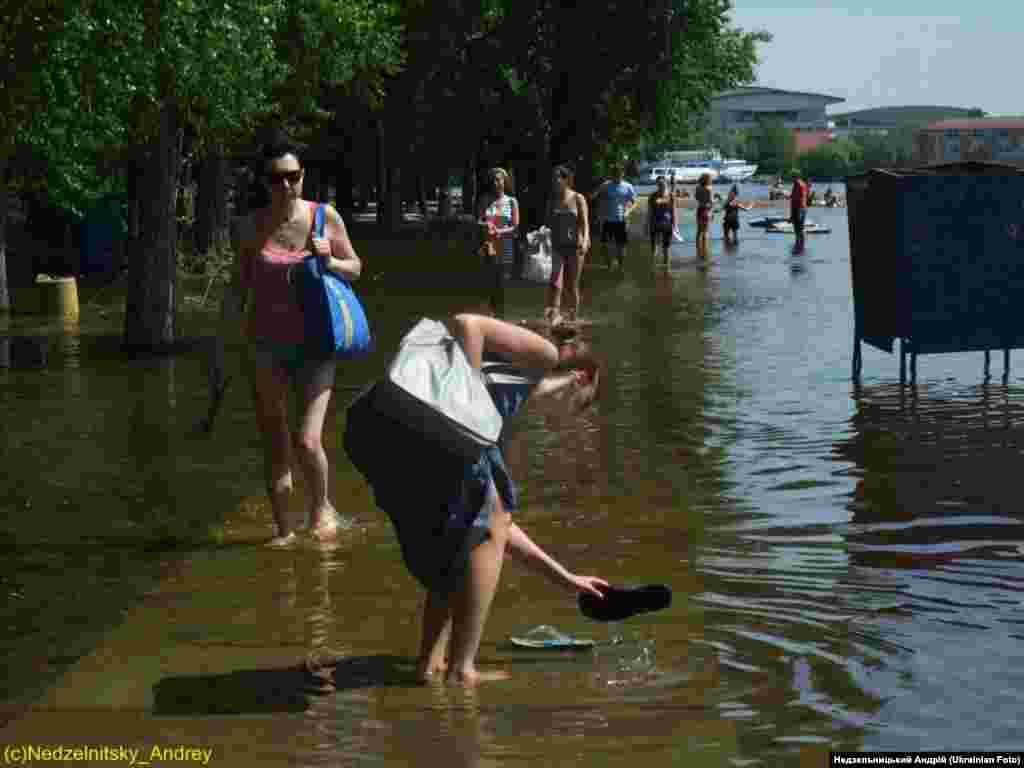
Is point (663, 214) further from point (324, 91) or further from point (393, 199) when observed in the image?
point (393, 199)

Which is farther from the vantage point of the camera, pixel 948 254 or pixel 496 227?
pixel 496 227

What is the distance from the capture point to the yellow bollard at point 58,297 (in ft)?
80.9

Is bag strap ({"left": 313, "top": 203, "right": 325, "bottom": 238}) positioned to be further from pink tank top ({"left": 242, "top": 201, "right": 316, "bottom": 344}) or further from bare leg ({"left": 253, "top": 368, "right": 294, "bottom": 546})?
bare leg ({"left": 253, "top": 368, "right": 294, "bottom": 546})

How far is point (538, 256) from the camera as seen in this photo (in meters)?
22.2

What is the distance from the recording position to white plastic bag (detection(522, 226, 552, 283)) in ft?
72.6

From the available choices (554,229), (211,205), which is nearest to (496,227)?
(554,229)

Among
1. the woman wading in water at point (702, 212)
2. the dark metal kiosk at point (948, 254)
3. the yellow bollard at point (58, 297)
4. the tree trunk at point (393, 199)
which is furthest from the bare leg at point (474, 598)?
the tree trunk at point (393, 199)

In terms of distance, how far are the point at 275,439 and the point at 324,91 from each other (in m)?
31.8

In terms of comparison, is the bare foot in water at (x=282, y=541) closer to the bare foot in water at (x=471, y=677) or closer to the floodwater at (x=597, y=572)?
the floodwater at (x=597, y=572)

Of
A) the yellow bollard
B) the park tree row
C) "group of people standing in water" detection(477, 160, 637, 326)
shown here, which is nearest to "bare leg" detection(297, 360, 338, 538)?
the park tree row

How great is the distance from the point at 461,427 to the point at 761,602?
196 centimetres

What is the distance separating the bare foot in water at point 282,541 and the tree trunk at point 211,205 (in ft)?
93.8

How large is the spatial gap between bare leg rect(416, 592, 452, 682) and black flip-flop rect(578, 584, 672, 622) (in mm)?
497

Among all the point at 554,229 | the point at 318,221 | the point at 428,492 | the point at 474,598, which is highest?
the point at 318,221
